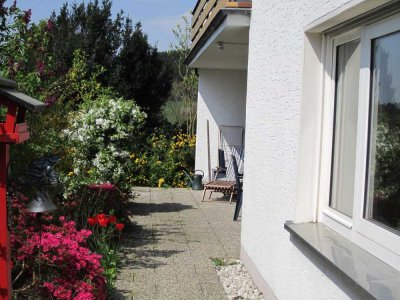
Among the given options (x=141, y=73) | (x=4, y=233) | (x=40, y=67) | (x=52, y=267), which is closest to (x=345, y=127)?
(x=4, y=233)

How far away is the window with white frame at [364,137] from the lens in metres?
2.57

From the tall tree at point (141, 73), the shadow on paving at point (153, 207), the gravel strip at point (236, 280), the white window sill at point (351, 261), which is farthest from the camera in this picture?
the tall tree at point (141, 73)

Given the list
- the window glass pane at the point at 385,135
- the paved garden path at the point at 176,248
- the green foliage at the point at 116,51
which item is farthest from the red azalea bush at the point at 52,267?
the green foliage at the point at 116,51

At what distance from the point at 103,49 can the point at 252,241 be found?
9407 mm

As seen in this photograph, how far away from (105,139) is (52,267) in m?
4.14

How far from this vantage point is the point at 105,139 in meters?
7.96

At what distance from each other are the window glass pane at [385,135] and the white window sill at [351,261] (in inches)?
8.4

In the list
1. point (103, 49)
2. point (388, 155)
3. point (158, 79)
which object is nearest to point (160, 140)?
point (158, 79)

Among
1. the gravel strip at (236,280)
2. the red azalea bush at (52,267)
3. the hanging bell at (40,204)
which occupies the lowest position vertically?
the gravel strip at (236,280)

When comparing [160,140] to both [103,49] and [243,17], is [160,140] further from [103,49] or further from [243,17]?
[243,17]

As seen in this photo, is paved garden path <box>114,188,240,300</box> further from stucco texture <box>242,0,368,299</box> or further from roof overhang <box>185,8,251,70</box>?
roof overhang <box>185,8,251,70</box>

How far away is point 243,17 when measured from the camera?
6.14 meters

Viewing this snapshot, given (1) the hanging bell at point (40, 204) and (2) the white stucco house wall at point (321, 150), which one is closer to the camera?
(2) the white stucco house wall at point (321, 150)

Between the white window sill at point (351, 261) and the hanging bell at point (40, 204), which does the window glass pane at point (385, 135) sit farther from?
the hanging bell at point (40, 204)
